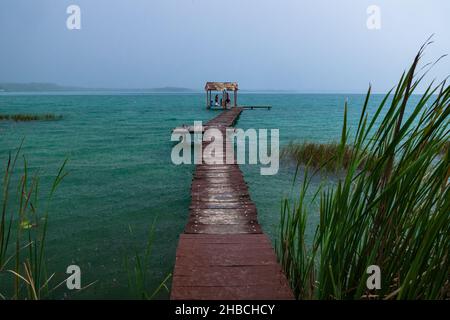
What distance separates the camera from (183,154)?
13.8 m

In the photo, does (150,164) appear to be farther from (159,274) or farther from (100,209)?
(159,274)

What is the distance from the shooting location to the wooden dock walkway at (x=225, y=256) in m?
2.92

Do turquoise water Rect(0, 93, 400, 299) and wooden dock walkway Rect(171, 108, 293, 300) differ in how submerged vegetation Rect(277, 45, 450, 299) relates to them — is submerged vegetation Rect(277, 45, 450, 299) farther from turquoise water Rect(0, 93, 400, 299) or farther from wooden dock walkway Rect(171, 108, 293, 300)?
turquoise water Rect(0, 93, 400, 299)

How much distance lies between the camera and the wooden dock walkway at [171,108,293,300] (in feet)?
9.57

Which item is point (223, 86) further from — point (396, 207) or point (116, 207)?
point (396, 207)

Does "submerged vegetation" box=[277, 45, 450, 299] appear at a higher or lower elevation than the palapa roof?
lower

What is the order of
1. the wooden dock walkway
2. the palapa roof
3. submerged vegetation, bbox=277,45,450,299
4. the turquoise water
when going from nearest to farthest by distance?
submerged vegetation, bbox=277,45,450,299, the wooden dock walkway, the turquoise water, the palapa roof

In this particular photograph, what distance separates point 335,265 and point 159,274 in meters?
3.35

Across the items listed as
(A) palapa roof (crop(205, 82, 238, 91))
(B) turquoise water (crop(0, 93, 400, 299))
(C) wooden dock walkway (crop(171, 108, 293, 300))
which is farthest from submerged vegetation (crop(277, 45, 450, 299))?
(A) palapa roof (crop(205, 82, 238, 91))

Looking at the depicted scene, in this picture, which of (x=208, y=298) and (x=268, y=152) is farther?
(x=268, y=152)

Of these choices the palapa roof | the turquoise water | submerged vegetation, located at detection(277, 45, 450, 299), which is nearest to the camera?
submerged vegetation, located at detection(277, 45, 450, 299)
